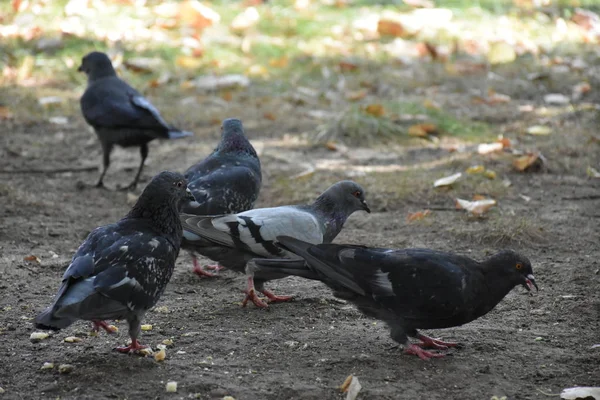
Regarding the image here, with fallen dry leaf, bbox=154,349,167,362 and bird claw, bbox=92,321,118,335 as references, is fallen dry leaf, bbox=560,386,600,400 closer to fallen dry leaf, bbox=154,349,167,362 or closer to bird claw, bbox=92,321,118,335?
fallen dry leaf, bbox=154,349,167,362

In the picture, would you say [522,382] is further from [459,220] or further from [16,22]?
[16,22]

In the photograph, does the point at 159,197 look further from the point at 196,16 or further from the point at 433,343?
the point at 196,16

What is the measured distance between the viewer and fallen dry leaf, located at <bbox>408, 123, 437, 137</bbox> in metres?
8.58

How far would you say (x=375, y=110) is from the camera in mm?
8695

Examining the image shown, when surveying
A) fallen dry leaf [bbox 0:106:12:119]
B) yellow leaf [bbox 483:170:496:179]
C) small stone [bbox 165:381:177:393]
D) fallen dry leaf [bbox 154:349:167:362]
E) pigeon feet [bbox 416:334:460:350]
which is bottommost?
fallen dry leaf [bbox 0:106:12:119]

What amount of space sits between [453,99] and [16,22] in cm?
605

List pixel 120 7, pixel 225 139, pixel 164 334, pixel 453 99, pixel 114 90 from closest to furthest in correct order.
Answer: pixel 164 334, pixel 225 139, pixel 114 90, pixel 453 99, pixel 120 7

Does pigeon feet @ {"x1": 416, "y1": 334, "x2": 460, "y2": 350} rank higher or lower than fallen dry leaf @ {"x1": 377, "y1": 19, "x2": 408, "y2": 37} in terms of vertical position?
lower

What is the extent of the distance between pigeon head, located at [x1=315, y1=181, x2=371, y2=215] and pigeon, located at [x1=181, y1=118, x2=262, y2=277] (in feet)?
1.97

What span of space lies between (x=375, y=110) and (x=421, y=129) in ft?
1.66

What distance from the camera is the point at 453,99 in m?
9.85

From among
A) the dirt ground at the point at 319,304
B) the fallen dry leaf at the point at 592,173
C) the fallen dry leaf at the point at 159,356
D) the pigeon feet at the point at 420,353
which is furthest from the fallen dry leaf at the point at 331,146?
the fallen dry leaf at the point at 159,356

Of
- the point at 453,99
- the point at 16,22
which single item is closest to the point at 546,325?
the point at 453,99

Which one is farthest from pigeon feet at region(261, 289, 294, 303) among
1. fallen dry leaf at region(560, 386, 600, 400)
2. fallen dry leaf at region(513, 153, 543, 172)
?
fallen dry leaf at region(513, 153, 543, 172)
